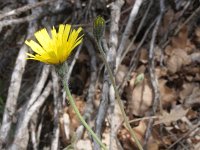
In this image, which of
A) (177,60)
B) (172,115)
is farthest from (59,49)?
(177,60)

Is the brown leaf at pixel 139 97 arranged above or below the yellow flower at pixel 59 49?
below

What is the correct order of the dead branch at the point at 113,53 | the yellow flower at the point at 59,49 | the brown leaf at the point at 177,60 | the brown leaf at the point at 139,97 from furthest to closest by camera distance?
1. the brown leaf at the point at 177,60
2. the brown leaf at the point at 139,97
3. the dead branch at the point at 113,53
4. the yellow flower at the point at 59,49

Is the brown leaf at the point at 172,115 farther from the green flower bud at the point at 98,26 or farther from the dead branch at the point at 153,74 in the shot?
the green flower bud at the point at 98,26

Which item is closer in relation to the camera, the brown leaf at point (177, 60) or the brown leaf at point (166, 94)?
the brown leaf at point (166, 94)

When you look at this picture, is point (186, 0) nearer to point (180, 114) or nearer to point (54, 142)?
point (180, 114)

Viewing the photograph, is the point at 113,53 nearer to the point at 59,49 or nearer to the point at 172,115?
the point at 172,115

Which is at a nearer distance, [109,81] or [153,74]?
[109,81]

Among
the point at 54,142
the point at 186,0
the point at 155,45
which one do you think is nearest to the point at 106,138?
the point at 54,142

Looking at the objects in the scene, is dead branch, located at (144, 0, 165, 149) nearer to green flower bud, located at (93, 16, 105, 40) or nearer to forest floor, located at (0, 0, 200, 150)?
forest floor, located at (0, 0, 200, 150)

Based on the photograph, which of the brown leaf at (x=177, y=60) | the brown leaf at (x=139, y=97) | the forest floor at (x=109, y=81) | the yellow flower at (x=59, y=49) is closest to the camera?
the yellow flower at (x=59, y=49)

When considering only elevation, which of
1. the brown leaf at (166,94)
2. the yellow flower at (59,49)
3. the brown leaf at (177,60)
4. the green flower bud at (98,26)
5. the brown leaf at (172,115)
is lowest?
the brown leaf at (172,115)

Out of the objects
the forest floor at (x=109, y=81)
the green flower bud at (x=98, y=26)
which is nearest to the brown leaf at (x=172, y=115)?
the forest floor at (x=109, y=81)

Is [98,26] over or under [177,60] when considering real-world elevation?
over
